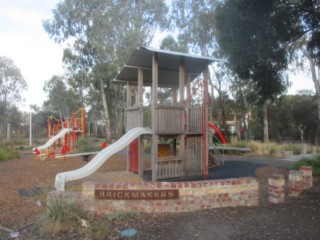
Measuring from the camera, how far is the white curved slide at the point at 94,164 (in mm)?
5738

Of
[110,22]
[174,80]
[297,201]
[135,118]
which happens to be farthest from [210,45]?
A: [297,201]

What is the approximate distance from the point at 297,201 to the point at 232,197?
1.44 meters

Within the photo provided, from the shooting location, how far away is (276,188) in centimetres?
519

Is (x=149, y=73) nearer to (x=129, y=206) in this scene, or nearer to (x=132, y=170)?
(x=132, y=170)

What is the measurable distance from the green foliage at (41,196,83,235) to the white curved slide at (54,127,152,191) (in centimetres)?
147

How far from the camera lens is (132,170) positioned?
32.2 ft

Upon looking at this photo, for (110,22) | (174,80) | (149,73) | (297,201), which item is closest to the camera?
(297,201)

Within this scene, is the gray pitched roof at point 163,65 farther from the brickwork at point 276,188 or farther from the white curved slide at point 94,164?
the brickwork at point 276,188

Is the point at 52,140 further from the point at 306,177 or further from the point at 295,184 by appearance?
the point at 295,184

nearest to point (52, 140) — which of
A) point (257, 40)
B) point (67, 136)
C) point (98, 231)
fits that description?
point (67, 136)

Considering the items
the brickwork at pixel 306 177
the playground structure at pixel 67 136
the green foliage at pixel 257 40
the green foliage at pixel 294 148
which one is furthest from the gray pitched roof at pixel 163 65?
the green foliage at pixel 294 148

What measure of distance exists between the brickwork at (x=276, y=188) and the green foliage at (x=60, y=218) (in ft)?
10.8

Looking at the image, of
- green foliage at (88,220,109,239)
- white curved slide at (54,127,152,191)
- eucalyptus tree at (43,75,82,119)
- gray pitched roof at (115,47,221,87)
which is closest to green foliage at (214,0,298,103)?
gray pitched roof at (115,47,221,87)

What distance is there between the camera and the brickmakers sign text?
15.2 ft
